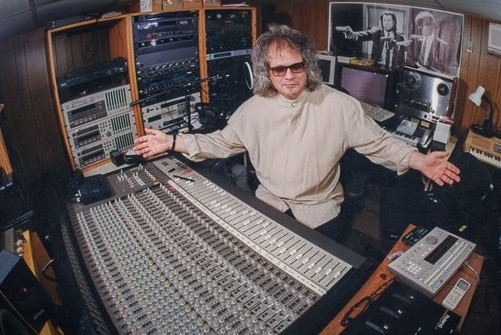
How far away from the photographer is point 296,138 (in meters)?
1.92

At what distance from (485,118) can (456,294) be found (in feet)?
6.58

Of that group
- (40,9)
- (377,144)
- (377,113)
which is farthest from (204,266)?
(377,113)

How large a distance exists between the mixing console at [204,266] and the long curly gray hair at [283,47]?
2.07 feet

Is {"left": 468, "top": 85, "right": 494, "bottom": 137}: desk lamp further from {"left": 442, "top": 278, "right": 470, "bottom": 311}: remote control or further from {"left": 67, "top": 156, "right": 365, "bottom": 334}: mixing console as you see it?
{"left": 67, "top": 156, "right": 365, "bottom": 334}: mixing console

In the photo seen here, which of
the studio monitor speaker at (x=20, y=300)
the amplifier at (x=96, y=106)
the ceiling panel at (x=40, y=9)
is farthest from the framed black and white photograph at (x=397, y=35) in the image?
the studio monitor speaker at (x=20, y=300)

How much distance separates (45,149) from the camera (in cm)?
290

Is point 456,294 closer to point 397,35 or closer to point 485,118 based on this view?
point 485,118

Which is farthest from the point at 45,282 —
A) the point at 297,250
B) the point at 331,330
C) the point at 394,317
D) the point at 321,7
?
the point at 321,7

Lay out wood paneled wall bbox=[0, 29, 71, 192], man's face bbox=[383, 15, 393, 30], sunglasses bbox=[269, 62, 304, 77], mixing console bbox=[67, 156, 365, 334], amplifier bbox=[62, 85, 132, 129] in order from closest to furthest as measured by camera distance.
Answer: mixing console bbox=[67, 156, 365, 334] < sunglasses bbox=[269, 62, 304, 77] < amplifier bbox=[62, 85, 132, 129] < wood paneled wall bbox=[0, 29, 71, 192] < man's face bbox=[383, 15, 393, 30]

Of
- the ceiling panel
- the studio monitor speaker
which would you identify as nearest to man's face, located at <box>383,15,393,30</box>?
the ceiling panel

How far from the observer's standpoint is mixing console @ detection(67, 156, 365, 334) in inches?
40.9

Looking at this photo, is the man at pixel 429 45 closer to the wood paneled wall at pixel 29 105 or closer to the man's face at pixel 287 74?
the man's face at pixel 287 74

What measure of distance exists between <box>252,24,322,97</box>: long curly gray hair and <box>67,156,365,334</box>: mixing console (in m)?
0.63

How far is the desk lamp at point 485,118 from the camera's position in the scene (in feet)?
8.68
